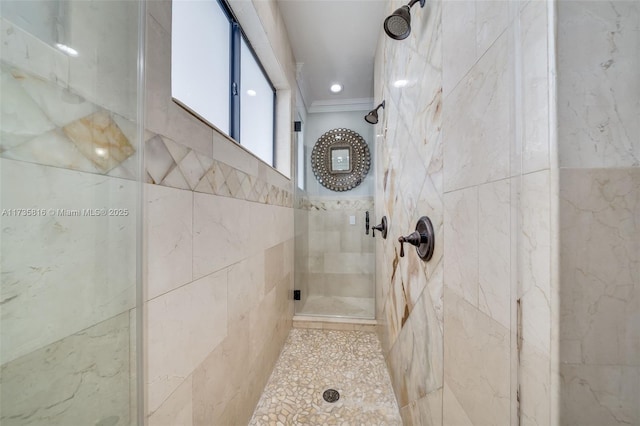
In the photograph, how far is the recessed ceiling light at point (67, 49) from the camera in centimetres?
42

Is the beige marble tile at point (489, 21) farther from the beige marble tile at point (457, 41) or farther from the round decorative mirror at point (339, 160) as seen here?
the round decorative mirror at point (339, 160)

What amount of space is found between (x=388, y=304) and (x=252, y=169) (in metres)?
1.21

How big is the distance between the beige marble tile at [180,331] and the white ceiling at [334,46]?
76.6 inches

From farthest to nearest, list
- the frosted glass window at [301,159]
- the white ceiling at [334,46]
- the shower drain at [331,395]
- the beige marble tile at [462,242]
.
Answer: the frosted glass window at [301,159] → the white ceiling at [334,46] → the shower drain at [331,395] → the beige marble tile at [462,242]

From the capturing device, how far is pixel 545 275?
0.38 m

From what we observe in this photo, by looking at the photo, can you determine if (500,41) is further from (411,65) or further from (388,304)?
(388,304)

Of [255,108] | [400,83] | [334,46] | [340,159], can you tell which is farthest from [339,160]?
[400,83]

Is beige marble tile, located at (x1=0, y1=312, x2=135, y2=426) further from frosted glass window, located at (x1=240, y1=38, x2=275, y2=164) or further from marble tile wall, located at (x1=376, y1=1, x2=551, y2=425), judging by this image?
frosted glass window, located at (x1=240, y1=38, x2=275, y2=164)

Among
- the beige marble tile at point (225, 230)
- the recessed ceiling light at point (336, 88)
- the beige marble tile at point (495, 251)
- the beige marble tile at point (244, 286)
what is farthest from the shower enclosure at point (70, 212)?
the recessed ceiling light at point (336, 88)

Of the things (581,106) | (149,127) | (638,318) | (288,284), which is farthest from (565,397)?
(288,284)

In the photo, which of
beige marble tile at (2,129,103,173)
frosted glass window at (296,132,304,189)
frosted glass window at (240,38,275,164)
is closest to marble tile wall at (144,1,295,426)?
beige marble tile at (2,129,103,173)

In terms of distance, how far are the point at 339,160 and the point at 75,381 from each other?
2629 mm

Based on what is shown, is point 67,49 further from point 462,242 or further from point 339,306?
point 339,306

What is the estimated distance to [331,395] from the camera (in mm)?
1383
